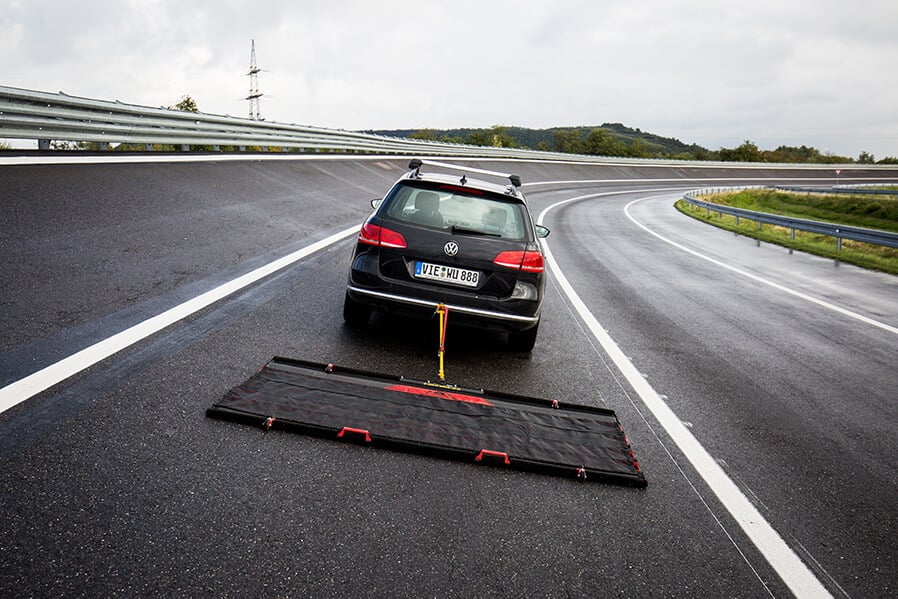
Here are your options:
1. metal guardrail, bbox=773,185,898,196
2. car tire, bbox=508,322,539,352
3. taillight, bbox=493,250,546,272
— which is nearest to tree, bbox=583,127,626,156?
metal guardrail, bbox=773,185,898,196

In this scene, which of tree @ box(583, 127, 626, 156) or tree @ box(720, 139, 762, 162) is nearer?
tree @ box(720, 139, 762, 162)

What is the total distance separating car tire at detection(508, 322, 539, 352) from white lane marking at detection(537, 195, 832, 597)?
2.71 feet

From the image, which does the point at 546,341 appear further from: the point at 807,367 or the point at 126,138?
the point at 126,138

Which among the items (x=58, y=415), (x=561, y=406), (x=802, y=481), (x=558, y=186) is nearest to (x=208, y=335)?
(x=58, y=415)

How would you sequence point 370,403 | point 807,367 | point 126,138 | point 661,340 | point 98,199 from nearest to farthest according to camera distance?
point 370,403 → point 807,367 → point 661,340 → point 98,199 → point 126,138

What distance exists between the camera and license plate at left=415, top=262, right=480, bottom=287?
5164 millimetres

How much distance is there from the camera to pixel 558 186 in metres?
41.6

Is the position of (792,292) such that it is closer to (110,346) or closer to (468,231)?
(468,231)

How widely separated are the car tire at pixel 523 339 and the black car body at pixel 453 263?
1.2 inches

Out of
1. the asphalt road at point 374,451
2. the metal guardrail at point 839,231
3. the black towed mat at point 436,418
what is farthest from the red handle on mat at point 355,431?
the metal guardrail at point 839,231

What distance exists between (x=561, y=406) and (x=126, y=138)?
13206mm

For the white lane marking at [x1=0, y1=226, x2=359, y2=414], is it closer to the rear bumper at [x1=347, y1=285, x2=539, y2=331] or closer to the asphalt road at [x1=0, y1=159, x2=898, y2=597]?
the asphalt road at [x1=0, y1=159, x2=898, y2=597]

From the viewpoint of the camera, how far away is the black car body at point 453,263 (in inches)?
203

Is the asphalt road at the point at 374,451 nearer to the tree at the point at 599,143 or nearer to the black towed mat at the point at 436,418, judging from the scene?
the black towed mat at the point at 436,418
